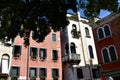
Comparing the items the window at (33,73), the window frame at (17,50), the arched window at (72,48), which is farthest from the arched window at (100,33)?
the window frame at (17,50)

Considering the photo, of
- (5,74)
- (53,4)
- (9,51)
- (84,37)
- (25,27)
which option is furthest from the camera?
(84,37)

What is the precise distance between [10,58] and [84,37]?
13.1 m

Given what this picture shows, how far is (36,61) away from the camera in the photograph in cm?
2752

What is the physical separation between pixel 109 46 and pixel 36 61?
10.6 metres

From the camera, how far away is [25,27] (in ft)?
28.2

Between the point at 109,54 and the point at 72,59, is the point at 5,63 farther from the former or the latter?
the point at 109,54

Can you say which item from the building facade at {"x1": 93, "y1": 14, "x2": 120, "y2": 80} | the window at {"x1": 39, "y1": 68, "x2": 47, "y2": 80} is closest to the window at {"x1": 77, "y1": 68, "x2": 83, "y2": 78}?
the window at {"x1": 39, "y1": 68, "x2": 47, "y2": 80}

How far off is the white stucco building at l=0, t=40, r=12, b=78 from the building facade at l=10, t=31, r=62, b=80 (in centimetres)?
76

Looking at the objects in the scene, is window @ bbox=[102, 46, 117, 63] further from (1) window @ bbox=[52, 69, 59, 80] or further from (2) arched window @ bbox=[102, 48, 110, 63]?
(1) window @ bbox=[52, 69, 59, 80]

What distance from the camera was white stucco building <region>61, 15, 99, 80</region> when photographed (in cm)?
2892

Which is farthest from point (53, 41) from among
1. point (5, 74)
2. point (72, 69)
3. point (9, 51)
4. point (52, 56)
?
point (5, 74)

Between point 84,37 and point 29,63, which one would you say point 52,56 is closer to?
point 29,63

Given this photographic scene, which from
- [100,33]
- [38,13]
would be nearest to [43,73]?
[100,33]

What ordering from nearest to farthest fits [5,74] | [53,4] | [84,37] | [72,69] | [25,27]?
[53,4], [25,27], [5,74], [72,69], [84,37]
